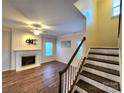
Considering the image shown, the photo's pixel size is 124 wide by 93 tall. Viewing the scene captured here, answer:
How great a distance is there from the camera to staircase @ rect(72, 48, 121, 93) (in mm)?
2211

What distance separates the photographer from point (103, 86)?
2221 mm

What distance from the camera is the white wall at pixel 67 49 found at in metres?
7.43

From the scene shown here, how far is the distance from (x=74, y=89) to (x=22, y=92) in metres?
1.88

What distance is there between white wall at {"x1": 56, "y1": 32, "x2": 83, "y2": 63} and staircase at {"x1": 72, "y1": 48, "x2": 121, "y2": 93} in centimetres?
389

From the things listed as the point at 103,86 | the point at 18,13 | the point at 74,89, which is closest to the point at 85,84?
the point at 74,89

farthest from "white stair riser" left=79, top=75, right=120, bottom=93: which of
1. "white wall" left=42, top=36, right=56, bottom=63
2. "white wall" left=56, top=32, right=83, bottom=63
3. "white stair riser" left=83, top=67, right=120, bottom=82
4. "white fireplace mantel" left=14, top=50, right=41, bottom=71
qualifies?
"white wall" left=42, top=36, right=56, bottom=63

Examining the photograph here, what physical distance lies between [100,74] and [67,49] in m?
5.97

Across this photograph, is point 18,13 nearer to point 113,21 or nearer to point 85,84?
point 85,84

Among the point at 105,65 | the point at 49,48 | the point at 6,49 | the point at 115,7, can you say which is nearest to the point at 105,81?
the point at 105,65

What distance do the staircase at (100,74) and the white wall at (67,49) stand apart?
12.8 feet

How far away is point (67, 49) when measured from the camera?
28.0 feet

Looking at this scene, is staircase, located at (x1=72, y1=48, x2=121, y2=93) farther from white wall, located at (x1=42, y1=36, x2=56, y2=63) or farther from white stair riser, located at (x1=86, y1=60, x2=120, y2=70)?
white wall, located at (x1=42, y1=36, x2=56, y2=63)

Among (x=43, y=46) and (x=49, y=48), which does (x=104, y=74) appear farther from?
(x=49, y=48)

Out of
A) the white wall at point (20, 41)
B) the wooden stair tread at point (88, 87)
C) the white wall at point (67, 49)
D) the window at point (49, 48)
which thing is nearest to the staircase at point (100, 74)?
the wooden stair tread at point (88, 87)
